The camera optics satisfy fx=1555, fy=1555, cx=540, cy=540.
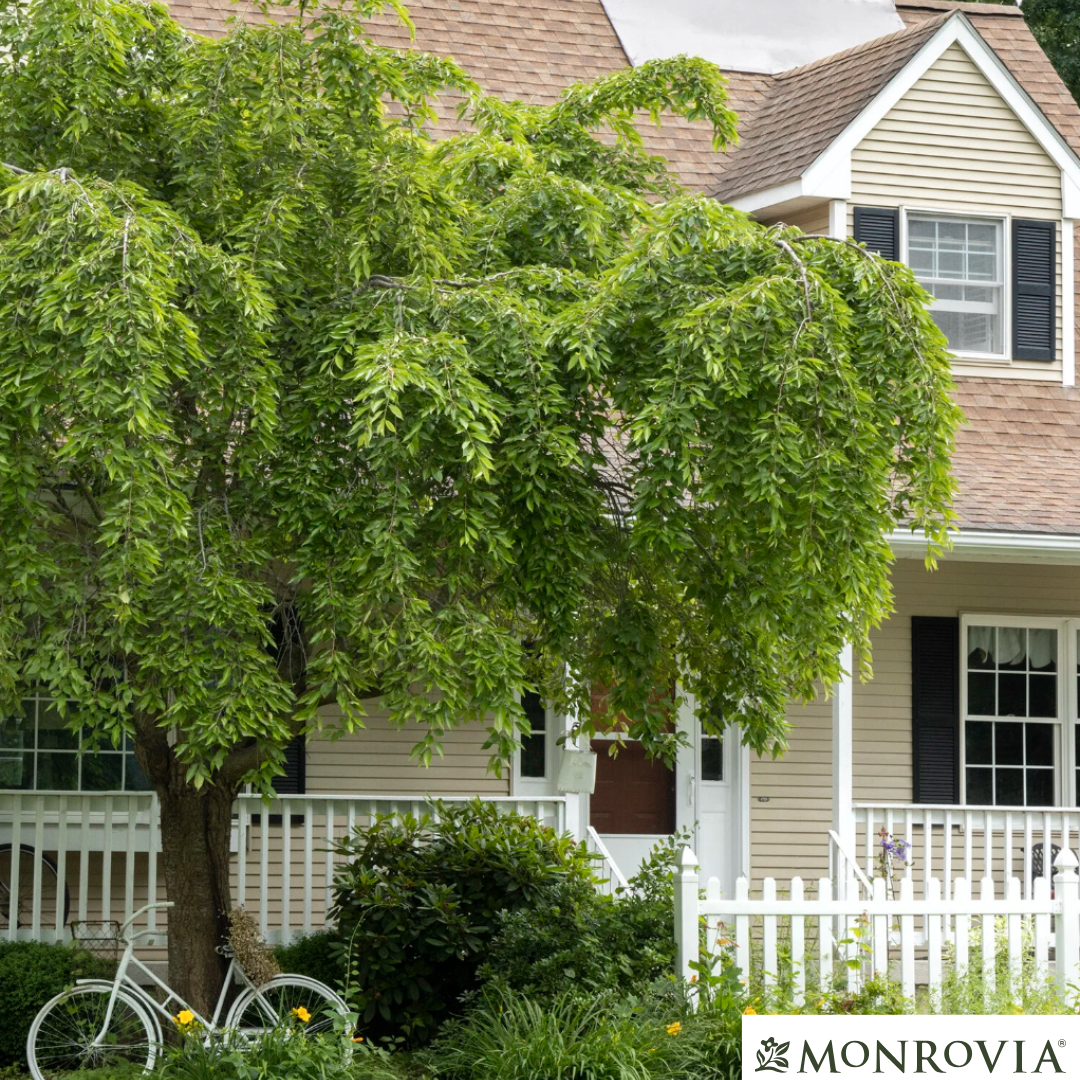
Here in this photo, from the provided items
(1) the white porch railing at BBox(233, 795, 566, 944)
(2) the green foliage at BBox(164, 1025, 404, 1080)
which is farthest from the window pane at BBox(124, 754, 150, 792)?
(2) the green foliage at BBox(164, 1025, 404, 1080)

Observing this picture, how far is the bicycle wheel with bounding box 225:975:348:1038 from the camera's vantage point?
724 cm

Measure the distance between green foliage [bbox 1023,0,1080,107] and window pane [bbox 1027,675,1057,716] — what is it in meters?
12.2

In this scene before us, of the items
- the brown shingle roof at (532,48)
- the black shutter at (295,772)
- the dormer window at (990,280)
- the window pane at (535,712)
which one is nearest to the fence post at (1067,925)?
the window pane at (535,712)

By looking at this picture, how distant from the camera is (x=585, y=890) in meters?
8.98

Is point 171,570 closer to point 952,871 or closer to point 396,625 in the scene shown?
point 396,625

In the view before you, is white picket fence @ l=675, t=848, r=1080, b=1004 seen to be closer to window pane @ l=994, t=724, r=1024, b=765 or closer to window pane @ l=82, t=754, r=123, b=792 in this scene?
window pane @ l=994, t=724, r=1024, b=765

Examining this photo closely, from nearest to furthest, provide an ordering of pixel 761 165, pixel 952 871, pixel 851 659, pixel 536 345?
pixel 536 345 → pixel 851 659 → pixel 952 871 → pixel 761 165

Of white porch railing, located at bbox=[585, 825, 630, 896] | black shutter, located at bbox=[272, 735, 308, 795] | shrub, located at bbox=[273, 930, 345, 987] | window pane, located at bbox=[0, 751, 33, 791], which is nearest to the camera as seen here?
shrub, located at bbox=[273, 930, 345, 987]

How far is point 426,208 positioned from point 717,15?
9614 mm

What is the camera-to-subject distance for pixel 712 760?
41.7 ft

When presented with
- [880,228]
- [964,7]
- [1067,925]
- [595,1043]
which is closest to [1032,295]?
[880,228]

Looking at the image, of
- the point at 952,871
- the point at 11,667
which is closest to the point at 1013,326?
the point at 952,871

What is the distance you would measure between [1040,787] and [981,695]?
911mm

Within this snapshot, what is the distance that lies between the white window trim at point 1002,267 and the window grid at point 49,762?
746 cm
